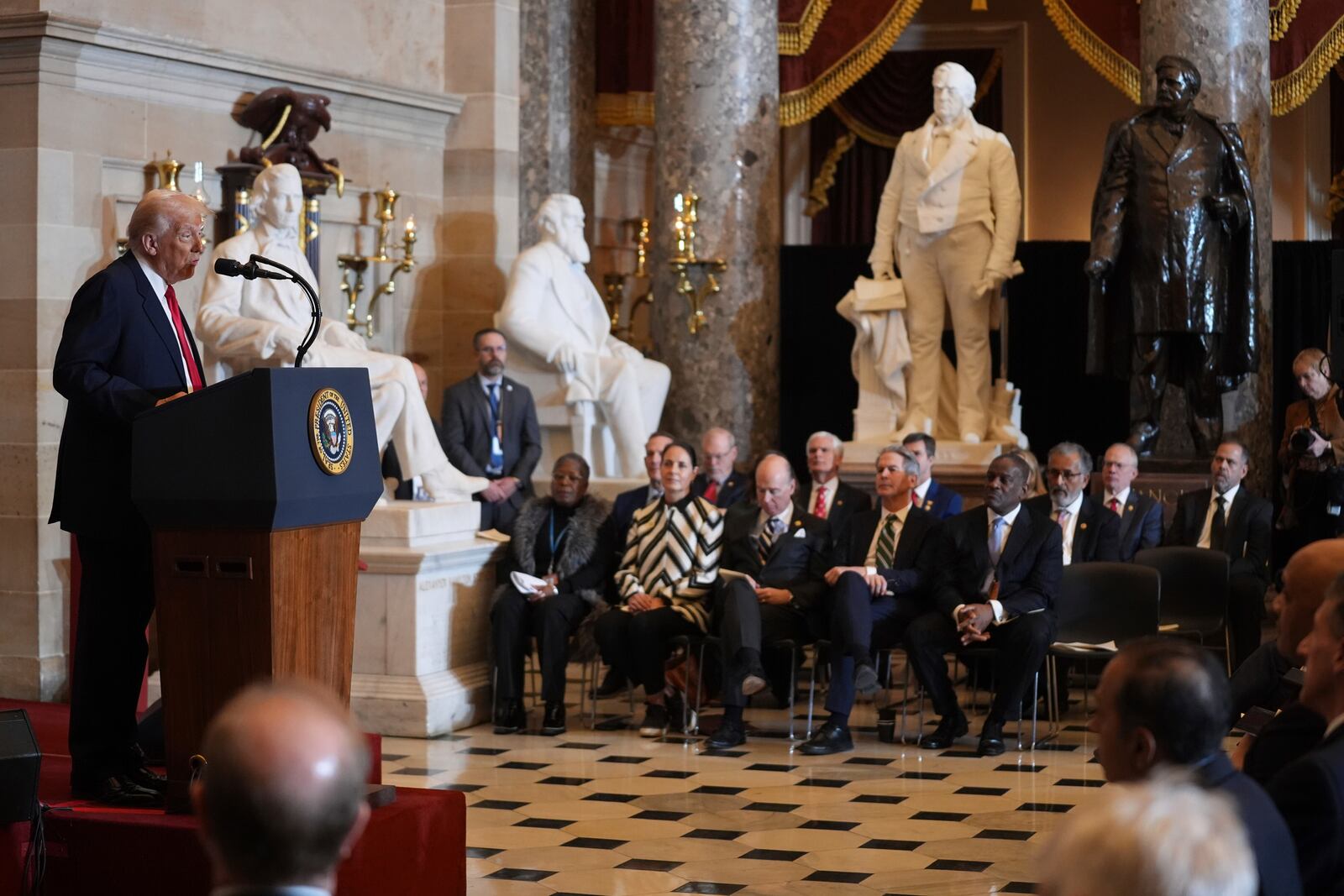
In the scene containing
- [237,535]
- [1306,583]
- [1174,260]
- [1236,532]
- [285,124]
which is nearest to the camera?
[1306,583]

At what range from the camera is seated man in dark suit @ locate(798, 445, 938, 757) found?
305 inches

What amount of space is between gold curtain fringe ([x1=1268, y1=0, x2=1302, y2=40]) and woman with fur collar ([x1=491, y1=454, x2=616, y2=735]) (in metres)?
5.96

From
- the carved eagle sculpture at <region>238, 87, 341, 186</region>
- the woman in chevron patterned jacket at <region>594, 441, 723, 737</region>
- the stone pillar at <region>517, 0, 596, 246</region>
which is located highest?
the stone pillar at <region>517, 0, 596, 246</region>

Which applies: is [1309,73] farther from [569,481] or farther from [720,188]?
[569,481]

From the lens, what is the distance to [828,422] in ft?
43.1

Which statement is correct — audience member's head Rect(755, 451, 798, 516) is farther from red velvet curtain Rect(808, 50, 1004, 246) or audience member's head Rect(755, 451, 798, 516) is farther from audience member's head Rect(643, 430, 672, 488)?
red velvet curtain Rect(808, 50, 1004, 246)

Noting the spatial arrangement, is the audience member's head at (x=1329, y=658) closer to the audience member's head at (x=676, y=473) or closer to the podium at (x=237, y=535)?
the podium at (x=237, y=535)

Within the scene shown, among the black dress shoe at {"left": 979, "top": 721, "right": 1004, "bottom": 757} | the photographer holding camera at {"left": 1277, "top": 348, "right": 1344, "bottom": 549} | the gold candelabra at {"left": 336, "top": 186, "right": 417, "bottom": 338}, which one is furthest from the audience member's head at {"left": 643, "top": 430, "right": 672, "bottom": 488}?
the photographer holding camera at {"left": 1277, "top": 348, "right": 1344, "bottom": 549}

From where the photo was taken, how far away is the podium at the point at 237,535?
13.5 feet

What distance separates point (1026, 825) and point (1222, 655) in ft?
8.75

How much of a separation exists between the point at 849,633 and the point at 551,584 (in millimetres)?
1331

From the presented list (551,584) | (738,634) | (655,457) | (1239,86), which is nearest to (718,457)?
(655,457)

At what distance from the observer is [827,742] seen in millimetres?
7613

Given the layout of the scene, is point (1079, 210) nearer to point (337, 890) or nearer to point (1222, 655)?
point (1222, 655)
